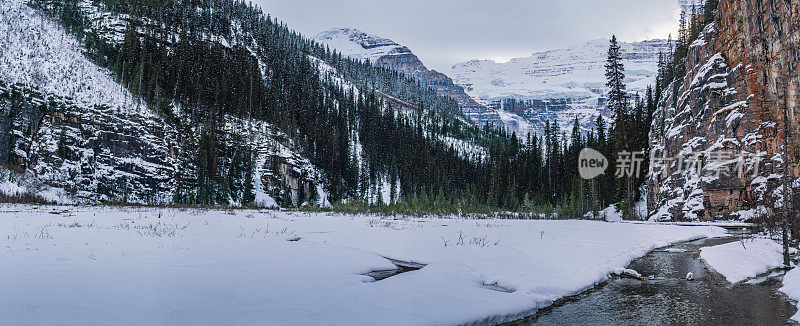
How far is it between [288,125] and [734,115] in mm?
70873

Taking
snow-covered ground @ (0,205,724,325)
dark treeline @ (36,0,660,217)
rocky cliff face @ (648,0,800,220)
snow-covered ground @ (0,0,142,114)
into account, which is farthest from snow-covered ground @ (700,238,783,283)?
snow-covered ground @ (0,0,142,114)

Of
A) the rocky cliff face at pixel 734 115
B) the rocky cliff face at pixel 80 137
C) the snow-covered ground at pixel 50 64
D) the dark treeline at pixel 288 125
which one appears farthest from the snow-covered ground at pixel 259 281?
the snow-covered ground at pixel 50 64

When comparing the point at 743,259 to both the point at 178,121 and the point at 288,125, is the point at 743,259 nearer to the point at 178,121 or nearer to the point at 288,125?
the point at 178,121

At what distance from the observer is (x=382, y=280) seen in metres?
8.32

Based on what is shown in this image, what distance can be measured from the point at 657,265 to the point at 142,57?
263ft

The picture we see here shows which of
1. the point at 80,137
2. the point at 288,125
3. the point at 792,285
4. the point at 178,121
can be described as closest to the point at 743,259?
the point at 792,285

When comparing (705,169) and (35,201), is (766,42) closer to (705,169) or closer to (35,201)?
(705,169)

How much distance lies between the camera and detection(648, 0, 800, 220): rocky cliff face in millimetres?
31516

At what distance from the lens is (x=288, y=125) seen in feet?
274

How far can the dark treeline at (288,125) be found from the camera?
58969 millimetres

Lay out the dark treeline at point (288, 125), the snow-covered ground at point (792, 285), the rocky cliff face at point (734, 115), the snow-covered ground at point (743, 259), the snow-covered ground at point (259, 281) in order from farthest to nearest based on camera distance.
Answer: the dark treeline at point (288, 125) → the rocky cliff face at point (734, 115) → the snow-covered ground at point (743, 259) → the snow-covered ground at point (792, 285) → the snow-covered ground at point (259, 281)

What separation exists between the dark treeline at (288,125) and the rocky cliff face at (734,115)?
555 centimetres

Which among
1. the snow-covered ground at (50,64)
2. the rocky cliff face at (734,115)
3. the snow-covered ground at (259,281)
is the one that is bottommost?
the snow-covered ground at (259,281)

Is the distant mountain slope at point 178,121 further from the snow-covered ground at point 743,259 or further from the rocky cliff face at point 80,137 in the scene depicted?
the snow-covered ground at point 743,259
